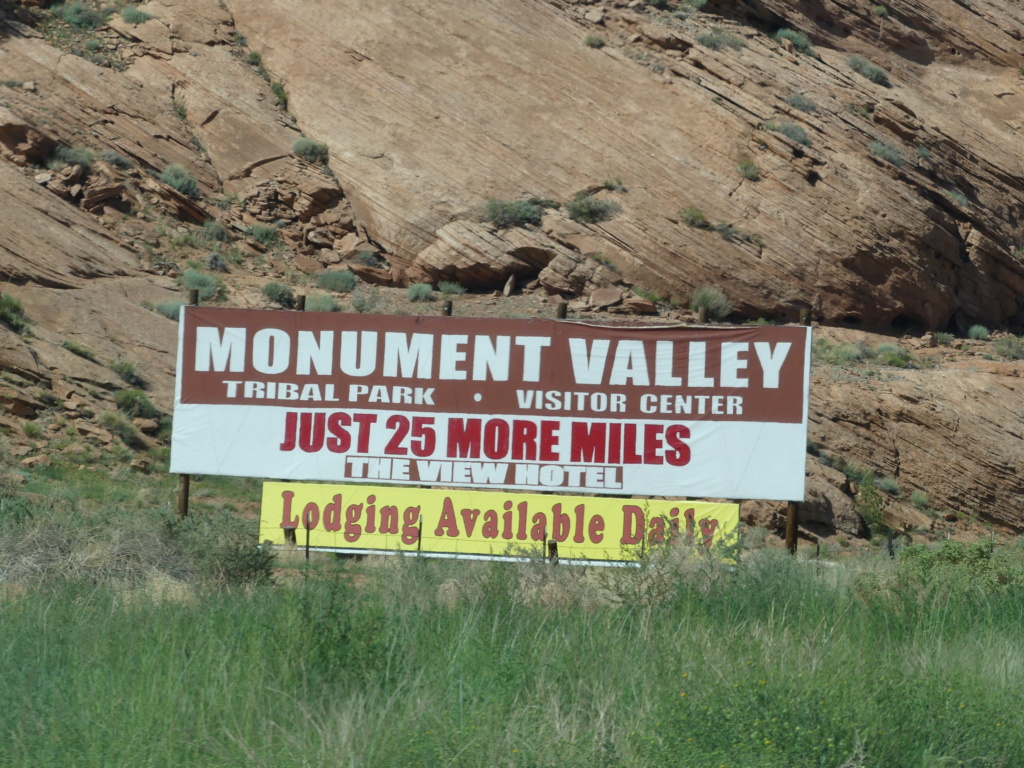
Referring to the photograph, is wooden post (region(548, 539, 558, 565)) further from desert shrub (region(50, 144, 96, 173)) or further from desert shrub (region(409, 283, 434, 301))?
desert shrub (region(50, 144, 96, 173))

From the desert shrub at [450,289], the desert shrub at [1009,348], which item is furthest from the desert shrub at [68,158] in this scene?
the desert shrub at [1009,348]

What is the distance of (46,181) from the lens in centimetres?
2316

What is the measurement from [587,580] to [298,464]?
13.1 ft

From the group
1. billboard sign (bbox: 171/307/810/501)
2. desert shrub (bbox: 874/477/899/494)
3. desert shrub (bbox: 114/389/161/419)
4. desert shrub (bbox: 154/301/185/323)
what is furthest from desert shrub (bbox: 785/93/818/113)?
desert shrub (bbox: 114/389/161/419)

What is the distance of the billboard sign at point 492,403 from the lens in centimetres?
1164

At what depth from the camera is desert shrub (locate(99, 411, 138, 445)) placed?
637 inches

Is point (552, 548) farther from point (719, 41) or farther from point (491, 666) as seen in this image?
point (719, 41)

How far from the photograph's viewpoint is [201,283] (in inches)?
879

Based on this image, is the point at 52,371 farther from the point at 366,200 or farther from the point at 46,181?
the point at 366,200

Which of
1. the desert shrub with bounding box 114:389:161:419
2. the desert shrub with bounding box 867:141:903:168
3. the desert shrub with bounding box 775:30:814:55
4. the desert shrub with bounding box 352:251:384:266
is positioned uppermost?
the desert shrub with bounding box 775:30:814:55

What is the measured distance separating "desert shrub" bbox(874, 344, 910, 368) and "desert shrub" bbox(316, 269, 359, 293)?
12.8 meters

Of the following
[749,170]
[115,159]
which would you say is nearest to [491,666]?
[115,159]

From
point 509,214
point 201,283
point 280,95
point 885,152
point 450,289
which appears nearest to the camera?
point 201,283

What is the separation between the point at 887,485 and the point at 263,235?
1544cm
